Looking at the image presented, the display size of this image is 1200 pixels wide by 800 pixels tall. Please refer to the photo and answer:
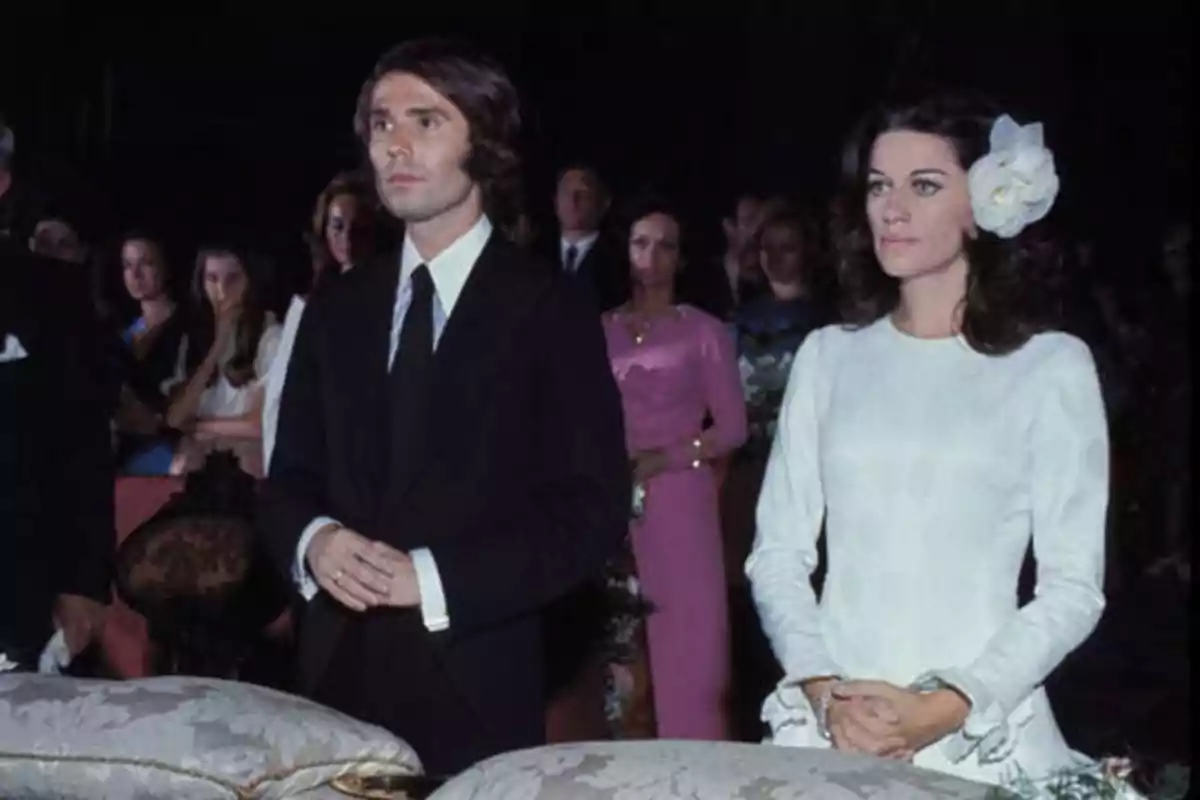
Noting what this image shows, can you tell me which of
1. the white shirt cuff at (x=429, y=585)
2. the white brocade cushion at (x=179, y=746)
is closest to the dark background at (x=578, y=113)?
the white shirt cuff at (x=429, y=585)

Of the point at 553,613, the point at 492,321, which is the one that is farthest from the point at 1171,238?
the point at 492,321

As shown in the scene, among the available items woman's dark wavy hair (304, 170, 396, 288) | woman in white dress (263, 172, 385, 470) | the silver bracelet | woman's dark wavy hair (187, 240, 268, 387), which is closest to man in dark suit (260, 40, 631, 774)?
the silver bracelet

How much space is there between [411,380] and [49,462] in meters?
0.84

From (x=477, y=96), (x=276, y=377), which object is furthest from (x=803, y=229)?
(x=477, y=96)

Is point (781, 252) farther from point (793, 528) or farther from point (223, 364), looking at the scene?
point (793, 528)

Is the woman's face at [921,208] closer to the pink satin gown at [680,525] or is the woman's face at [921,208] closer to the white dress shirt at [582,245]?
the pink satin gown at [680,525]

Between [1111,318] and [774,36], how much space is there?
2.87ft

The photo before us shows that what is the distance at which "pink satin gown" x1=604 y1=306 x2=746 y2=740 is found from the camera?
372cm

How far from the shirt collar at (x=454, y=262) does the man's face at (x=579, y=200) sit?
70.2 inches

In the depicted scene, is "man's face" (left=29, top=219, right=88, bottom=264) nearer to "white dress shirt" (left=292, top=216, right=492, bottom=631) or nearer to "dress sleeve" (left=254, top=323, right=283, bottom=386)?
"dress sleeve" (left=254, top=323, right=283, bottom=386)

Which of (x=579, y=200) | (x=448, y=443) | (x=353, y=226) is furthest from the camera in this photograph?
(x=579, y=200)

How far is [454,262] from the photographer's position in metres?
2.01

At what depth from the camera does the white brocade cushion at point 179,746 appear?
5.25 ft

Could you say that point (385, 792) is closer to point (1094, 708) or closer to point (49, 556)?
point (49, 556)
